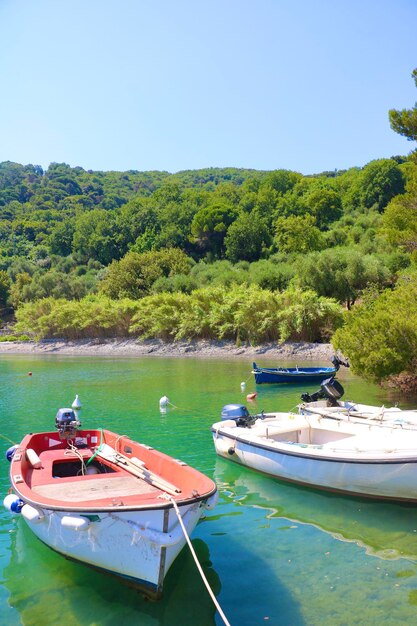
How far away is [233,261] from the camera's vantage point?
8150cm

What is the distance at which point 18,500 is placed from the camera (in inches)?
305

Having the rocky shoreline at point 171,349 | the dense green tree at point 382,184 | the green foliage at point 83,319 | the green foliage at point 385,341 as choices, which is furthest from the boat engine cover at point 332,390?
the dense green tree at point 382,184

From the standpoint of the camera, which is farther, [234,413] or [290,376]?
[290,376]

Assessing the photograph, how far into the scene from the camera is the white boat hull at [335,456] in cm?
943

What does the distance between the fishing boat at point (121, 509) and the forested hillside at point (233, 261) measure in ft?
35.2

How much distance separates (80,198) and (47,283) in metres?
74.8

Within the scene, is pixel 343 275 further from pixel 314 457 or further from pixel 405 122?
pixel 314 457

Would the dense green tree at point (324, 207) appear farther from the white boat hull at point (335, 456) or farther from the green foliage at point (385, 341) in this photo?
the white boat hull at point (335, 456)

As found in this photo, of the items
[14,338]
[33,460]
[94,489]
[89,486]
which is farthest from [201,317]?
[94,489]

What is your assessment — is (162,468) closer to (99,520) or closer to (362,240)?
(99,520)

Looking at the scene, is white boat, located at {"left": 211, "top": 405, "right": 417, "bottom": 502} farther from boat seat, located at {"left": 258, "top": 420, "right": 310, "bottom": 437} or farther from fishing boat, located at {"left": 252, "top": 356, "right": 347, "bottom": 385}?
fishing boat, located at {"left": 252, "top": 356, "right": 347, "bottom": 385}

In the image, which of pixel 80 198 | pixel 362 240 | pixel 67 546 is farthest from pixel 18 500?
pixel 80 198

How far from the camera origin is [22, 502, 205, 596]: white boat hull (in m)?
6.49

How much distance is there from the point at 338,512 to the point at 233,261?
2869 inches
